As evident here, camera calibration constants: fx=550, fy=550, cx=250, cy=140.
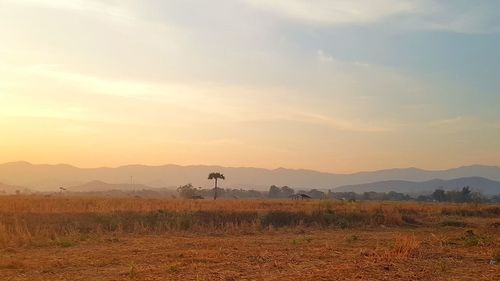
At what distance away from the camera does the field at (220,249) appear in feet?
43.8

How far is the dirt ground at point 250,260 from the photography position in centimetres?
1302

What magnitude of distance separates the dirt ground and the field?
0.03 metres

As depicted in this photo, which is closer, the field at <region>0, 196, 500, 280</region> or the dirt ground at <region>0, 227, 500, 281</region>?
the dirt ground at <region>0, 227, 500, 281</region>

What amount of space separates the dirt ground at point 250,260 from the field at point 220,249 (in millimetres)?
27

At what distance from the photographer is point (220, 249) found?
1786 centimetres

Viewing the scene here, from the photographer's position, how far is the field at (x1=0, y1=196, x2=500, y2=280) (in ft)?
43.8

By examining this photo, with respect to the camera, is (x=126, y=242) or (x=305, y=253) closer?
(x=305, y=253)

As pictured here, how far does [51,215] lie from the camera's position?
28266mm

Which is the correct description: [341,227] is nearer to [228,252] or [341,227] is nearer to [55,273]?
[228,252]

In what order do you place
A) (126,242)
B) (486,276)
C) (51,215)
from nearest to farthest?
(486,276) < (126,242) < (51,215)

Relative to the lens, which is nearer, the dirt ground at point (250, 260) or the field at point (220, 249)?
the dirt ground at point (250, 260)

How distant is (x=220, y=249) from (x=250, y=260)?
2696 mm

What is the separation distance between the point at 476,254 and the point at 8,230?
57.9ft

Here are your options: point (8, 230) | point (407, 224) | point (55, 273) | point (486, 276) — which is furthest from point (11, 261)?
point (407, 224)
